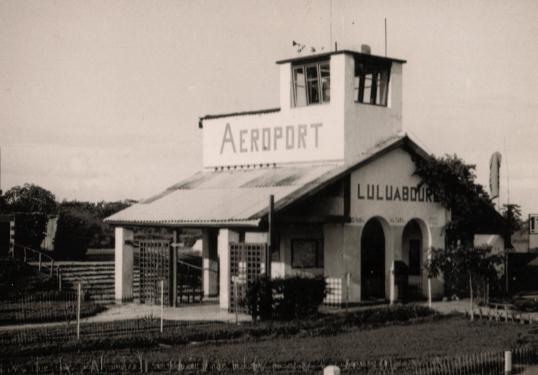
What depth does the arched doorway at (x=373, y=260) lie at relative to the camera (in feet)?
105

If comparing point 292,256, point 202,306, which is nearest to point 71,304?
point 202,306

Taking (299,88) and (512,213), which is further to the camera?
(512,213)

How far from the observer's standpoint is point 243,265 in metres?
27.7

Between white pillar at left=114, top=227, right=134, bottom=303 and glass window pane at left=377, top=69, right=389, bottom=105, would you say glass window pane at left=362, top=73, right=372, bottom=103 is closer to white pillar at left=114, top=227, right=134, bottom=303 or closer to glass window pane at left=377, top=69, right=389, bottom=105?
glass window pane at left=377, top=69, right=389, bottom=105

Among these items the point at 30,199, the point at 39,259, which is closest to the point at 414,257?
the point at 39,259

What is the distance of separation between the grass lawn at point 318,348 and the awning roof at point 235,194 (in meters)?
5.78

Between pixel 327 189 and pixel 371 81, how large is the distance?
15.4 ft

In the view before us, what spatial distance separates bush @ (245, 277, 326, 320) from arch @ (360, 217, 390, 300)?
5851mm

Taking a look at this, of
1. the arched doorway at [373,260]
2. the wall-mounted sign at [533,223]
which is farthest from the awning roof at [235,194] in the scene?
the wall-mounted sign at [533,223]

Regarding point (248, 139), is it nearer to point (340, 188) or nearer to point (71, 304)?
point (340, 188)

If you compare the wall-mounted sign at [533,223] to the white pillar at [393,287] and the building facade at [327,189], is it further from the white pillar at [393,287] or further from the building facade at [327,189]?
the white pillar at [393,287]

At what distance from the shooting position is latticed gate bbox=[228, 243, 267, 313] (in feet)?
89.9

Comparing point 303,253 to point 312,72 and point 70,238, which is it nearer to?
point 312,72

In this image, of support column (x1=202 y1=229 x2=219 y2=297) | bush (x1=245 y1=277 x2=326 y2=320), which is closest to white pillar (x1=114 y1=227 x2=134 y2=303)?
support column (x1=202 y1=229 x2=219 y2=297)
